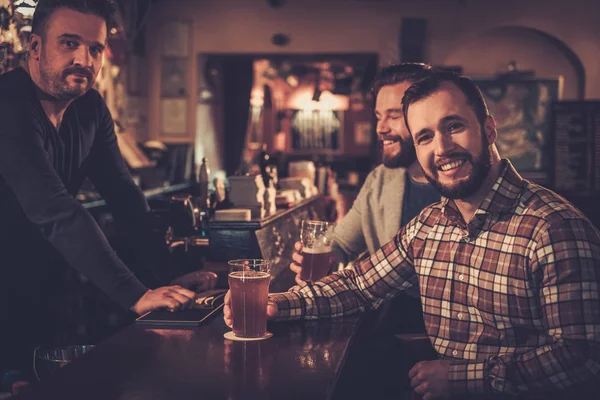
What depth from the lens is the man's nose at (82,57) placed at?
2.43m

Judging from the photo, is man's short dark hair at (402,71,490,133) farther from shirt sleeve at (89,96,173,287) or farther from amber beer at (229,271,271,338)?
shirt sleeve at (89,96,173,287)

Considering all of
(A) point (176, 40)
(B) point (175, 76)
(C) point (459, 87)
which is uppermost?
(A) point (176, 40)

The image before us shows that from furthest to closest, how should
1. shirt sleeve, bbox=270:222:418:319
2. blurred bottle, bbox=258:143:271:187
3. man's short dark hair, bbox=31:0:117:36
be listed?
blurred bottle, bbox=258:143:271:187
man's short dark hair, bbox=31:0:117:36
shirt sleeve, bbox=270:222:418:319

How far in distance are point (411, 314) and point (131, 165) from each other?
4.79 m

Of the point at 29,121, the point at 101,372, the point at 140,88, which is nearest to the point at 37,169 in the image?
the point at 29,121

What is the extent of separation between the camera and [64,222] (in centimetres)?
219

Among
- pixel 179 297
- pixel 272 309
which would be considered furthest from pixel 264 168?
pixel 272 309

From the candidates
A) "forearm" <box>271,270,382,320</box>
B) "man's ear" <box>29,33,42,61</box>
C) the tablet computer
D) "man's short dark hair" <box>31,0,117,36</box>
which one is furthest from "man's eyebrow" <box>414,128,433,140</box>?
"man's ear" <box>29,33,42,61</box>

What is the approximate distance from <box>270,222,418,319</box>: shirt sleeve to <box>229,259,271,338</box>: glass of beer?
0.30 metres

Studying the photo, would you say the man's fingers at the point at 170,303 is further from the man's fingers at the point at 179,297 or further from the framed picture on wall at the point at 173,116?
the framed picture on wall at the point at 173,116

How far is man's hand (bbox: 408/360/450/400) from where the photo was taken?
6.10 feet

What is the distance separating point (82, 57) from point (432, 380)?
5.50ft

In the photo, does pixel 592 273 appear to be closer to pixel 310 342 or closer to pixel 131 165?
pixel 310 342

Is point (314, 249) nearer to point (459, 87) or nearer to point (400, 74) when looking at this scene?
point (459, 87)
